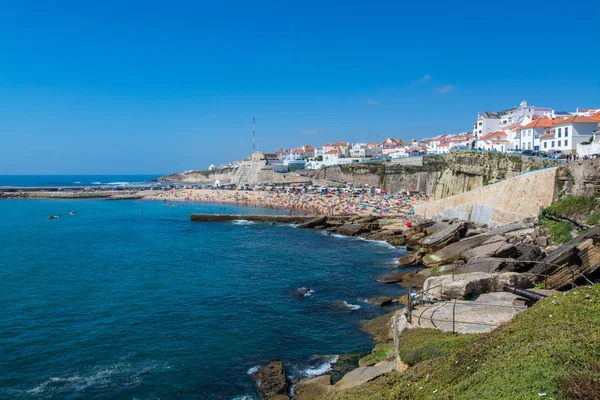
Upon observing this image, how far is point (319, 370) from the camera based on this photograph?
1570 centimetres

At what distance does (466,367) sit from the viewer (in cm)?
798

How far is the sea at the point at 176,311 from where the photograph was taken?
15547 mm

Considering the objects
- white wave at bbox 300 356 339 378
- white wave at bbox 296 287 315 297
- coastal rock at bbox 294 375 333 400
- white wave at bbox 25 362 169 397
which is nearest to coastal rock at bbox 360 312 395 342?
white wave at bbox 300 356 339 378

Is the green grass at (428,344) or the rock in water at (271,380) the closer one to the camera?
the green grass at (428,344)

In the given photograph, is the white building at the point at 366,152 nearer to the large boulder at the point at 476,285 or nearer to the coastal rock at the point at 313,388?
the large boulder at the point at 476,285

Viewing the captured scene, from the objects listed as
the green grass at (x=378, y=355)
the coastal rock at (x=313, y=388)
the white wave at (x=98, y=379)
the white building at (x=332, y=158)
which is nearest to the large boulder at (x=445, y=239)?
the green grass at (x=378, y=355)

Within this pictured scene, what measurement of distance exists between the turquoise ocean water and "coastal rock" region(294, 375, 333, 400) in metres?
1.20

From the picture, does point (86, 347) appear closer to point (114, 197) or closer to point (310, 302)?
point (310, 302)

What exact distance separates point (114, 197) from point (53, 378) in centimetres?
9180

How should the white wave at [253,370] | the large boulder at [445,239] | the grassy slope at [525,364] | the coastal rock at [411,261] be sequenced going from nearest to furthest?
the grassy slope at [525,364] → the white wave at [253,370] → the coastal rock at [411,261] → the large boulder at [445,239]

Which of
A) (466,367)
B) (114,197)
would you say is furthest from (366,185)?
(466,367)

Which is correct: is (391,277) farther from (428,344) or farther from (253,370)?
(428,344)

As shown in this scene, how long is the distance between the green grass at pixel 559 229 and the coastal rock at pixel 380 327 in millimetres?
A: 12291

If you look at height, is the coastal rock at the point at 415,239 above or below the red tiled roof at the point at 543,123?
below
